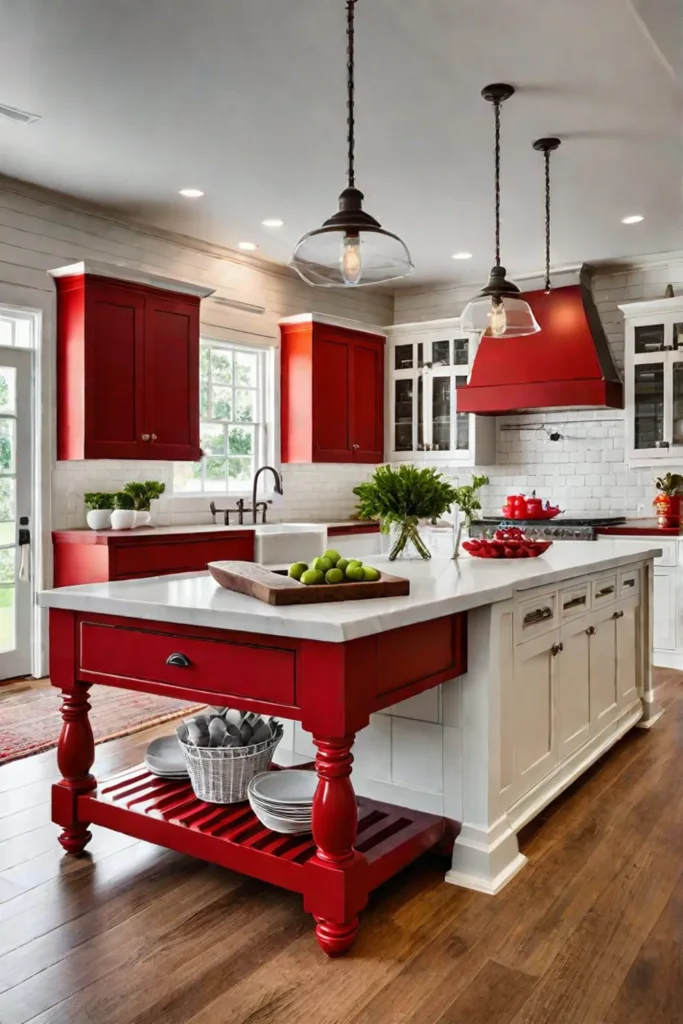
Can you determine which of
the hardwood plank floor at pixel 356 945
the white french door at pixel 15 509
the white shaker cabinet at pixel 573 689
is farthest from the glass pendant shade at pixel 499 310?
the white french door at pixel 15 509

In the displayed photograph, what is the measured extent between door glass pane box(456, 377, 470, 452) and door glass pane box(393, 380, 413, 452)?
0.47 meters

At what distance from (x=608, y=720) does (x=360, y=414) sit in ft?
13.7

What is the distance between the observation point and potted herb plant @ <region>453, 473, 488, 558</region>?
3.64 m

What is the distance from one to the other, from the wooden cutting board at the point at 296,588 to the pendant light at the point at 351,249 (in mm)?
1001

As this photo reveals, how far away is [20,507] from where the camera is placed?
17.2 ft

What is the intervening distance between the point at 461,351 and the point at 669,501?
2.26 m

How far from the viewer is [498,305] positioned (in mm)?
3838

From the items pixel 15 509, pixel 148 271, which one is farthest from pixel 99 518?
pixel 148 271

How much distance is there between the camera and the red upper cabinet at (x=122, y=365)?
5.20m

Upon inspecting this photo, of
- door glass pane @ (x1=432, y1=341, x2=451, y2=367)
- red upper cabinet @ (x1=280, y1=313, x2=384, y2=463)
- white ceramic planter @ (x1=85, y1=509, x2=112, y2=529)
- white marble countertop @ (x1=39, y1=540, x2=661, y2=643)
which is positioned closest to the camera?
white marble countertop @ (x1=39, y1=540, x2=661, y2=643)

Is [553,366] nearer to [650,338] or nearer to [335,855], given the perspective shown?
[650,338]

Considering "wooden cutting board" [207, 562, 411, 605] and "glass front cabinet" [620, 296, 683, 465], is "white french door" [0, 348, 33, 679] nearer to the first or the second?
"wooden cutting board" [207, 562, 411, 605]

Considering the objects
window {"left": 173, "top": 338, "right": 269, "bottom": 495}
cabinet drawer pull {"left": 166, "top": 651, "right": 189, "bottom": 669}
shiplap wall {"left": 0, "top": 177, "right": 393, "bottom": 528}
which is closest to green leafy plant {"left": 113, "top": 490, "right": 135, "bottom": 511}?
shiplap wall {"left": 0, "top": 177, "right": 393, "bottom": 528}

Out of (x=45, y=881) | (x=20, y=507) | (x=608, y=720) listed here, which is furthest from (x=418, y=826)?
(x=20, y=507)
